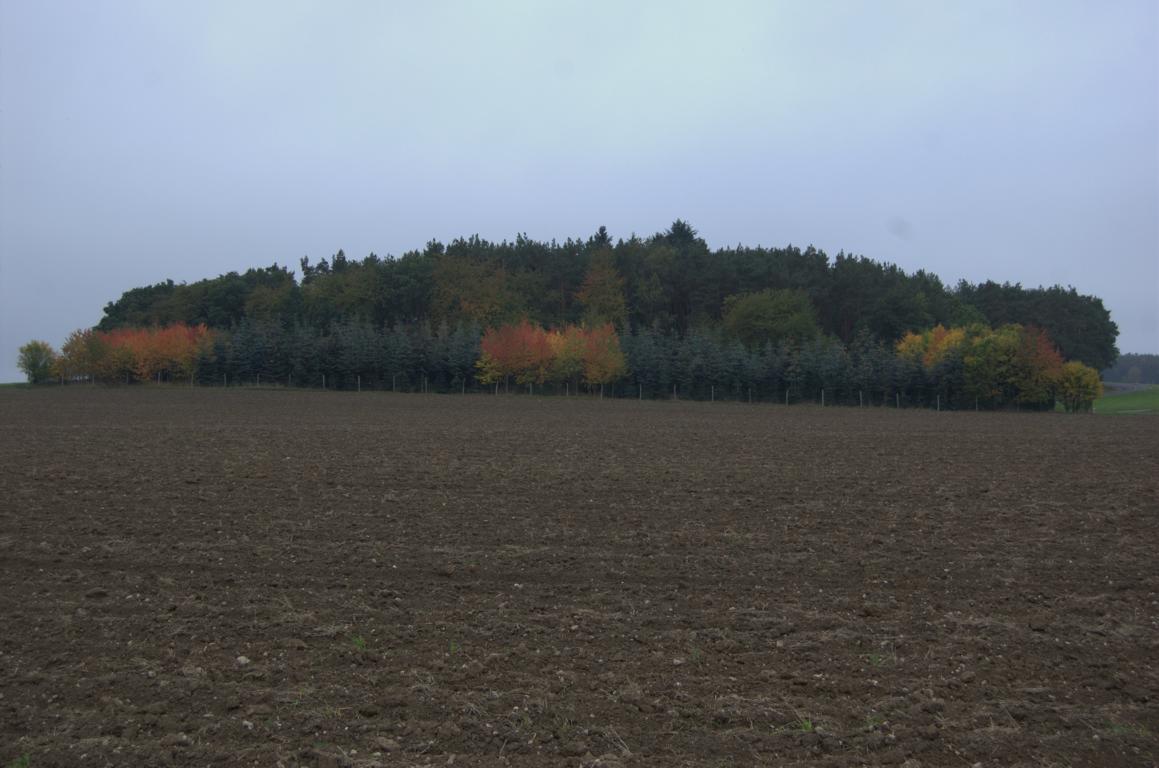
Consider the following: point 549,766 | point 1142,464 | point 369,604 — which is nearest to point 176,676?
point 369,604

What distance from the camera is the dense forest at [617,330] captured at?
241ft

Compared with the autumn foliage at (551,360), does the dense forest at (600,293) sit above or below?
above

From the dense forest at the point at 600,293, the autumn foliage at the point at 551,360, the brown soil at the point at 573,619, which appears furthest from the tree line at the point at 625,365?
the brown soil at the point at 573,619

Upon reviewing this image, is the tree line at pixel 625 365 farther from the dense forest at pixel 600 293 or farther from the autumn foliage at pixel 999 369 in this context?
the dense forest at pixel 600 293

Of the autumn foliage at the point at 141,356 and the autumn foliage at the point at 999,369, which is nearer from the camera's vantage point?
the autumn foliage at the point at 999,369

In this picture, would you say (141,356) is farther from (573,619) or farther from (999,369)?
(573,619)

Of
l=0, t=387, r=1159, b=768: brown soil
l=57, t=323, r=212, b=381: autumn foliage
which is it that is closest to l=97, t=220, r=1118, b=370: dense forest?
l=57, t=323, r=212, b=381: autumn foliage

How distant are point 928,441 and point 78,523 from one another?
26.5 m

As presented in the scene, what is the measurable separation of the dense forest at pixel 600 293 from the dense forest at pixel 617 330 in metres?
0.27

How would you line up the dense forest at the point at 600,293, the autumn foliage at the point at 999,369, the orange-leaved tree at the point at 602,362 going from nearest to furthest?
the autumn foliage at the point at 999,369 → the orange-leaved tree at the point at 602,362 → the dense forest at the point at 600,293

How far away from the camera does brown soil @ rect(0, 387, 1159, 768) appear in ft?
19.0

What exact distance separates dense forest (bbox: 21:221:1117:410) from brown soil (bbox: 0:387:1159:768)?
5690cm

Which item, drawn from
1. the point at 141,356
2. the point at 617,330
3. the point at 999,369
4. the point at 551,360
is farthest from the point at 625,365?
the point at 141,356

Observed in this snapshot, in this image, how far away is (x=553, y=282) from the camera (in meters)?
107
